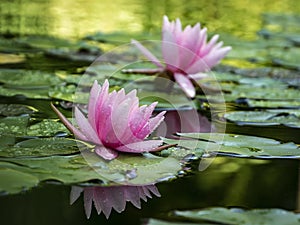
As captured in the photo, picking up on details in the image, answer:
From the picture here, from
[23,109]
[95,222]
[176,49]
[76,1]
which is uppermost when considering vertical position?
[76,1]

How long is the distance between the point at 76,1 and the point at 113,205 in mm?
4366

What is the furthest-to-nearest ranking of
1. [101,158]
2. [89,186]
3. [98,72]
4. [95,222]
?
[98,72]
[101,158]
[89,186]
[95,222]

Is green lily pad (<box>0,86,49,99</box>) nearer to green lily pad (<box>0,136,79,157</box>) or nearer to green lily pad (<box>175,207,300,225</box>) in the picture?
green lily pad (<box>0,136,79,157</box>)

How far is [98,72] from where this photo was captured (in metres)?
2.17

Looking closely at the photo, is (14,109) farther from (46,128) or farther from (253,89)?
(253,89)

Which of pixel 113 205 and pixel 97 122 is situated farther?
pixel 97 122

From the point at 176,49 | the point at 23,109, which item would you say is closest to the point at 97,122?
the point at 23,109

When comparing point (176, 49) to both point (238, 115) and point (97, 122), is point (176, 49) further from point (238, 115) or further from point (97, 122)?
point (97, 122)

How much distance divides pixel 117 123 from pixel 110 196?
201 millimetres

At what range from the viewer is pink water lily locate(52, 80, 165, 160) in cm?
118

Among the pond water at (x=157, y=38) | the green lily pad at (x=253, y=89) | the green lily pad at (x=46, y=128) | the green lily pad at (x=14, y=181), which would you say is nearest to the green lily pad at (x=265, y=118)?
the pond water at (x=157, y=38)

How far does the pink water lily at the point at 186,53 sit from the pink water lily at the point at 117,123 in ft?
2.15

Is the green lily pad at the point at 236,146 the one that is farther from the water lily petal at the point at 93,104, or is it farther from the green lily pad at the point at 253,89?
the green lily pad at the point at 253,89

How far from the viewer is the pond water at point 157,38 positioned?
101 centimetres
